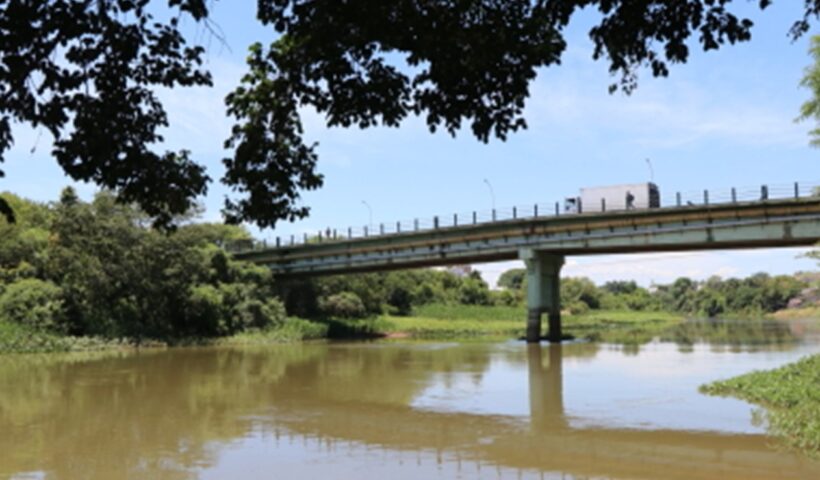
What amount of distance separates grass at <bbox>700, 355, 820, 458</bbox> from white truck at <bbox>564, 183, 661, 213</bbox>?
71.5 feet

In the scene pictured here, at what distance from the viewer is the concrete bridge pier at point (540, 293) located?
45.7 metres

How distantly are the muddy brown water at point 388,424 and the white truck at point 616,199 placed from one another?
614 inches

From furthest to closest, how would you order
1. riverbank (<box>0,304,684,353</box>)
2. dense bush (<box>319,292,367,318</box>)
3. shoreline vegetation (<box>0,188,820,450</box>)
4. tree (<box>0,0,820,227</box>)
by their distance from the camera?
dense bush (<box>319,292,367,318</box>) → shoreline vegetation (<box>0,188,820,450</box>) → riverbank (<box>0,304,684,353</box>) → tree (<box>0,0,820,227</box>)

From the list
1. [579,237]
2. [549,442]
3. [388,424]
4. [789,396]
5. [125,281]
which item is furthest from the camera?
[125,281]

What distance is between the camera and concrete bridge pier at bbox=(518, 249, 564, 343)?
150ft

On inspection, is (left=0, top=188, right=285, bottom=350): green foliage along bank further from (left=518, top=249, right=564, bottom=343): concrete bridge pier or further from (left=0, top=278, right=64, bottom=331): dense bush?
(left=518, top=249, right=564, bottom=343): concrete bridge pier

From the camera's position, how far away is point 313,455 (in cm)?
1208

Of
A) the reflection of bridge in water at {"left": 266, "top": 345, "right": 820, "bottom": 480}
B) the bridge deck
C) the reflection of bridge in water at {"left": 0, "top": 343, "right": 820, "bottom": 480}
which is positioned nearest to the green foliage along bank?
the bridge deck

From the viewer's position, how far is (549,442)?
517 inches

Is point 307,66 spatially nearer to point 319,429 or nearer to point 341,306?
point 319,429

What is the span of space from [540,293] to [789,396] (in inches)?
1163

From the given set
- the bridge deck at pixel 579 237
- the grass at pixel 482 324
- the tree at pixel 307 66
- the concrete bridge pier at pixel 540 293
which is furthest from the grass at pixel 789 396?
the grass at pixel 482 324

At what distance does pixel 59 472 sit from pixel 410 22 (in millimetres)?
8603

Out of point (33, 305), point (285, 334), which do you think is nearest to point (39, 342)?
point (33, 305)
